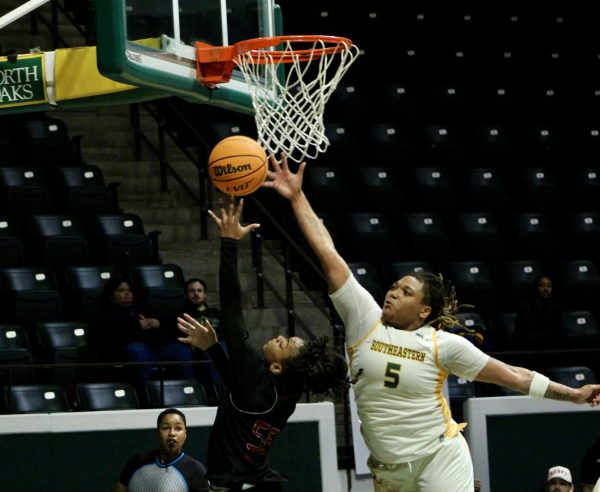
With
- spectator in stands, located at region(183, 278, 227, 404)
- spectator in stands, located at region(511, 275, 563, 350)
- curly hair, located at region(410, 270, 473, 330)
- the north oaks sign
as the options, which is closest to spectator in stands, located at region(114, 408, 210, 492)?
spectator in stands, located at region(183, 278, 227, 404)

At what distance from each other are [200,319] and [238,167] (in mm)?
4613

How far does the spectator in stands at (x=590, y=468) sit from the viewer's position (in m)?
10.5

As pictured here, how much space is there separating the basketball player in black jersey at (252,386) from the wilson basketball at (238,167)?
2.36 feet

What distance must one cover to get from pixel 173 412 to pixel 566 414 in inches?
157

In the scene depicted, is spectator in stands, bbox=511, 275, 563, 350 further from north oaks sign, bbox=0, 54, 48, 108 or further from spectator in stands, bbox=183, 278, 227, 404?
north oaks sign, bbox=0, 54, 48, 108

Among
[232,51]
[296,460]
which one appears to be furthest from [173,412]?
[232,51]

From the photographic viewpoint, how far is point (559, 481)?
10.6 metres

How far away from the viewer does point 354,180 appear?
14492 mm

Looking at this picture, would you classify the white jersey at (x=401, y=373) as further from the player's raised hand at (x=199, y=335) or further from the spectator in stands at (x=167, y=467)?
the spectator in stands at (x=167, y=467)

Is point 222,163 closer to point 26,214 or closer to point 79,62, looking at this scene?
point 79,62

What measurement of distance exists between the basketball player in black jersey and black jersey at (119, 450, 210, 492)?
3199mm

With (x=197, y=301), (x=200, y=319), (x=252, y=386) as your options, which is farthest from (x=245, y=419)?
(x=197, y=301)

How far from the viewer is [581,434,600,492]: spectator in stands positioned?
10.5m

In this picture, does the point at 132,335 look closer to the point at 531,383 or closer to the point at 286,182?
the point at 286,182
